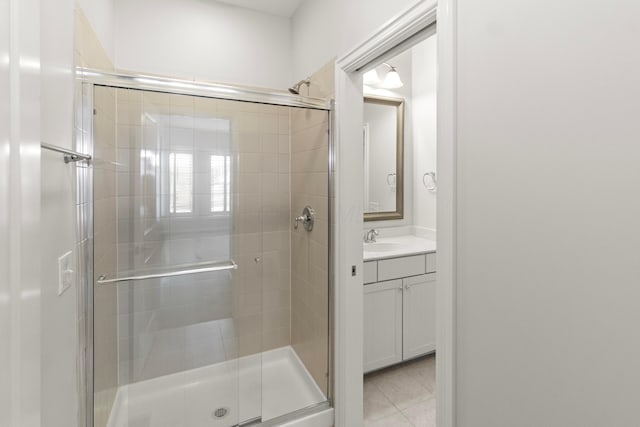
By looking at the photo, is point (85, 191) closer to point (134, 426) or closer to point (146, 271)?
point (146, 271)

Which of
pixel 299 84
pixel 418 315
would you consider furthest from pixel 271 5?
pixel 418 315

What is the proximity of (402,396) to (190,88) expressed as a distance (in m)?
2.29

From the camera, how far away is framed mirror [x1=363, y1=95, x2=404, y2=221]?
9.18 ft

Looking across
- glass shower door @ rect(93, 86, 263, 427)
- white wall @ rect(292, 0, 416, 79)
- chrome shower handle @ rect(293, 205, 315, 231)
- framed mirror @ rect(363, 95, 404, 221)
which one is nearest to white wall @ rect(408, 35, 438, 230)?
framed mirror @ rect(363, 95, 404, 221)

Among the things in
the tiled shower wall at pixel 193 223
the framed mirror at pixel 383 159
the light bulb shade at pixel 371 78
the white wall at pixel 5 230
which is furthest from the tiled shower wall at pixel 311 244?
the white wall at pixel 5 230

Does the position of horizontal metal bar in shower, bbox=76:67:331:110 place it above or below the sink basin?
above

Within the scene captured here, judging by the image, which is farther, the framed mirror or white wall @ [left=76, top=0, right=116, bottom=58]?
the framed mirror

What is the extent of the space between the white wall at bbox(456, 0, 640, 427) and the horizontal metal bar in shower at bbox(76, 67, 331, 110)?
3.33 feet

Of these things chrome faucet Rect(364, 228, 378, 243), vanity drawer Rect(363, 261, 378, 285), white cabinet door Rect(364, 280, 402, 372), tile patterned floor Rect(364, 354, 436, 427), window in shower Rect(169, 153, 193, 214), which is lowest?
tile patterned floor Rect(364, 354, 436, 427)

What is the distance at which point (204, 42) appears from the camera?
2285 mm

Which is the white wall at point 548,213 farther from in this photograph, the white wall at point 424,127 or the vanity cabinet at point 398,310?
the white wall at point 424,127

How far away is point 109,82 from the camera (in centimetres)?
146

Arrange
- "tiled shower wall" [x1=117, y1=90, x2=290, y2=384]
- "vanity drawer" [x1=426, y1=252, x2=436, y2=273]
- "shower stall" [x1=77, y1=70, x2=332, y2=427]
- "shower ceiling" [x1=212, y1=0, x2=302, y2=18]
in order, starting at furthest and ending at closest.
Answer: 1. "vanity drawer" [x1=426, y1=252, x2=436, y2=273]
2. "shower ceiling" [x1=212, y1=0, x2=302, y2=18]
3. "tiled shower wall" [x1=117, y1=90, x2=290, y2=384]
4. "shower stall" [x1=77, y1=70, x2=332, y2=427]

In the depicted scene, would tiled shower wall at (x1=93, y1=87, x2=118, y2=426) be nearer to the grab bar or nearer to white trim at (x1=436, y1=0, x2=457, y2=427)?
the grab bar
